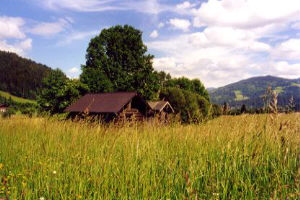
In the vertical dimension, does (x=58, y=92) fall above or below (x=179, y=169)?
above

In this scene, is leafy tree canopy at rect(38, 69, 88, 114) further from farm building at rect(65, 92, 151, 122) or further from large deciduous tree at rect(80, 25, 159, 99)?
farm building at rect(65, 92, 151, 122)

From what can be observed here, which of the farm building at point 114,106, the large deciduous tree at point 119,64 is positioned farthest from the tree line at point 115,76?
the farm building at point 114,106

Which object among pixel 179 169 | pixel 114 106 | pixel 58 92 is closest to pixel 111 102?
pixel 114 106

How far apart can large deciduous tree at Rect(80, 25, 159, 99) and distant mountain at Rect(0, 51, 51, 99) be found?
91.6 metres

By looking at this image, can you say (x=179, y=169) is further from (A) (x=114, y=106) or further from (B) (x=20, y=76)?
(B) (x=20, y=76)

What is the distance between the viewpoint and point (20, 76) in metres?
136

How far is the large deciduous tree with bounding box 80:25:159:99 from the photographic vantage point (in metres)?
34.9

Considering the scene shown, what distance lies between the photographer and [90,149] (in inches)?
215

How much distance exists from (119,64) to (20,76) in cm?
12045

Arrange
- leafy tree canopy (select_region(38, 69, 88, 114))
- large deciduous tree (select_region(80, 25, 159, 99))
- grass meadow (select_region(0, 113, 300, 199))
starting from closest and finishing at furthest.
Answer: grass meadow (select_region(0, 113, 300, 199)) → leafy tree canopy (select_region(38, 69, 88, 114)) → large deciduous tree (select_region(80, 25, 159, 99))

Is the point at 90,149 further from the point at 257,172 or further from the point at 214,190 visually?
the point at 257,172

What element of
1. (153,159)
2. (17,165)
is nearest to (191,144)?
(153,159)

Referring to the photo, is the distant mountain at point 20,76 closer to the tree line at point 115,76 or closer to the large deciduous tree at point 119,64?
the tree line at point 115,76

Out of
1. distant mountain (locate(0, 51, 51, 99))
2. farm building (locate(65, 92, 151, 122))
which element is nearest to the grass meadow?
farm building (locate(65, 92, 151, 122))
